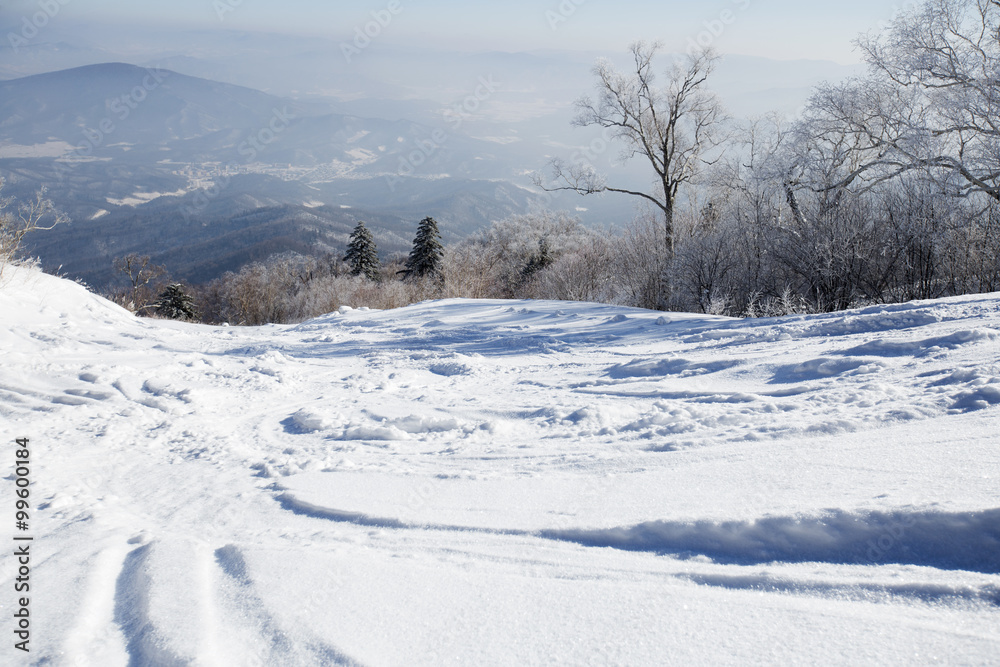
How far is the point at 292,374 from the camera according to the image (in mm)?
6680

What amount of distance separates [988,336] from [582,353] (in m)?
4.16

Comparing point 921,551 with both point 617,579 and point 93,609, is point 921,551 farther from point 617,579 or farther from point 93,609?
point 93,609

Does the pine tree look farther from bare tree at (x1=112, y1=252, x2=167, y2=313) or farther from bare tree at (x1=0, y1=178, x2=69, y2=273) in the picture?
bare tree at (x1=0, y1=178, x2=69, y2=273)

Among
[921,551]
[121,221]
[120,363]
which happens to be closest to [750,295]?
[921,551]

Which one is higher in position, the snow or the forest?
the forest

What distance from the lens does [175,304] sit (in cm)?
3222

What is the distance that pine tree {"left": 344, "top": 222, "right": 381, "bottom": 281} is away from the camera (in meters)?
38.9

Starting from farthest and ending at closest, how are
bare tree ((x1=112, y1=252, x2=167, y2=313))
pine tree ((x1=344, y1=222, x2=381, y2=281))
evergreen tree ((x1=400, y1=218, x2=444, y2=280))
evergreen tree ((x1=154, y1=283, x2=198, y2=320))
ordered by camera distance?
pine tree ((x1=344, y1=222, x2=381, y2=281))
evergreen tree ((x1=400, y1=218, x2=444, y2=280))
evergreen tree ((x1=154, y1=283, x2=198, y2=320))
bare tree ((x1=112, y1=252, x2=167, y2=313))

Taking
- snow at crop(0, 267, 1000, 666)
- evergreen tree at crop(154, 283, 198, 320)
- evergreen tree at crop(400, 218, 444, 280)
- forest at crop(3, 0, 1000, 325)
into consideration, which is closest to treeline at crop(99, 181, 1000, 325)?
forest at crop(3, 0, 1000, 325)

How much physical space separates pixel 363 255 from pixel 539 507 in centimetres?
3863

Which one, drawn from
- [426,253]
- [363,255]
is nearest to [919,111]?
[426,253]

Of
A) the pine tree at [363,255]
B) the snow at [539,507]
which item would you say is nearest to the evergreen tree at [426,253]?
the pine tree at [363,255]

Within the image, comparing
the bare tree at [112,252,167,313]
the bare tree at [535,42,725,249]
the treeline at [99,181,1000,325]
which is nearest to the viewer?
the treeline at [99,181,1000,325]

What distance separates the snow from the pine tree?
33.3 m
